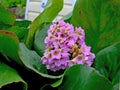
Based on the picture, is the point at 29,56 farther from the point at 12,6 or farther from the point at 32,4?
the point at 32,4

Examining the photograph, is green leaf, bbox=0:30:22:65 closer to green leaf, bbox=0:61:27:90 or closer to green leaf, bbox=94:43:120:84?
green leaf, bbox=0:61:27:90

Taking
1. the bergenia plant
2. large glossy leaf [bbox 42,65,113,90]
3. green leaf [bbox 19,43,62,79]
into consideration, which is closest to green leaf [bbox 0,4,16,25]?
the bergenia plant

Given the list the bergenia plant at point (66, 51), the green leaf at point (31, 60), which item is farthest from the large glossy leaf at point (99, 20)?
the green leaf at point (31, 60)

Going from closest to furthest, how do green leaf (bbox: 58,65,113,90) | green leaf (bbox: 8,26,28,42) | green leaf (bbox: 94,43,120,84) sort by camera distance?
green leaf (bbox: 58,65,113,90) → green leaf (bbox: 94,43,120,84) → green leaf (bbox: 8,26,28,42)

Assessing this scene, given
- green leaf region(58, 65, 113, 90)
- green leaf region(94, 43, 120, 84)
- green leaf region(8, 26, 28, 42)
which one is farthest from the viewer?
green leaf region(8, 26, 28, 42)

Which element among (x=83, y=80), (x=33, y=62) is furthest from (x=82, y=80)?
(x=33, y=62)

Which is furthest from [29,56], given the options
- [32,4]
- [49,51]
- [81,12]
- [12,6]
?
[32,4]
